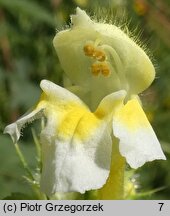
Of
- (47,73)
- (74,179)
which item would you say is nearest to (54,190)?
(74,179)

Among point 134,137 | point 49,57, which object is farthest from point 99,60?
point 49,57

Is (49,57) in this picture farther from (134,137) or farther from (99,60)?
(134,137)

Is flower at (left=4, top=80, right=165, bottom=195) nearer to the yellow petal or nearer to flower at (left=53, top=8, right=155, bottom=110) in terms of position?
the yellow petal

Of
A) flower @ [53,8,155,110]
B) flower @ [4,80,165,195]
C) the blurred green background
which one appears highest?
flower @ [53,8,155,110]

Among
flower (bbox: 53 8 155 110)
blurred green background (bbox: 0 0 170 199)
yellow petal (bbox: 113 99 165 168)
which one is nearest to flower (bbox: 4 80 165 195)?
yellow petal (bbox: 113 99 165 168)

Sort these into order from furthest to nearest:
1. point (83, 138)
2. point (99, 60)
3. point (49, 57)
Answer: point (49, 57) → point (99, 60) → point (83, 138)

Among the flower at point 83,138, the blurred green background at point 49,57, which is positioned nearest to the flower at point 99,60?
the flower at point 83,138

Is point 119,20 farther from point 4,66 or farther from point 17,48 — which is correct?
point 17,48

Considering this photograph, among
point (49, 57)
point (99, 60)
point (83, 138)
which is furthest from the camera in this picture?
point (49, 57)
